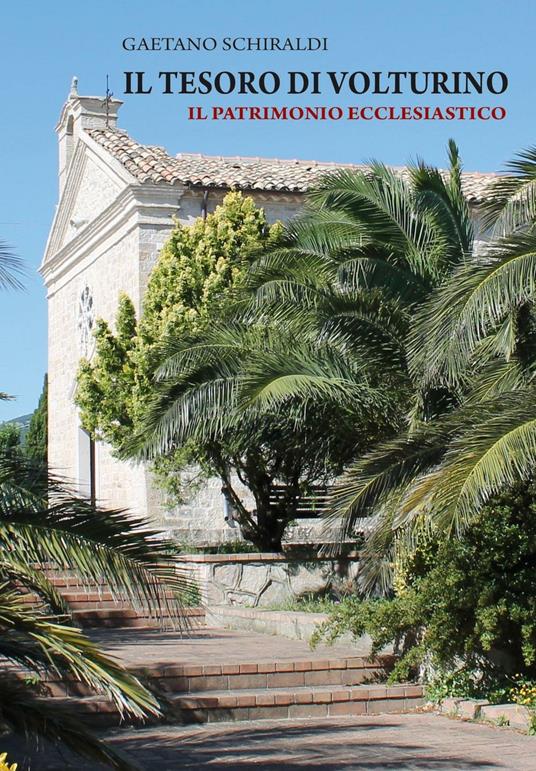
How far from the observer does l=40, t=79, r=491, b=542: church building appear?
22609 millimetres

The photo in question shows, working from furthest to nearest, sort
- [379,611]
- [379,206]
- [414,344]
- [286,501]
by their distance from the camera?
[286,501], [379,206], [414,344], [379,611]

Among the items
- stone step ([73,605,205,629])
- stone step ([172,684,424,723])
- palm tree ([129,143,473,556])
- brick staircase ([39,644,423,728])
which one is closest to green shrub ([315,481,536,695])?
stone step ([172,684,424,723])

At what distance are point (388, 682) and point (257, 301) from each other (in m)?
4.52

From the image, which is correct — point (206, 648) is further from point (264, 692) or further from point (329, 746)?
point (329, 746)

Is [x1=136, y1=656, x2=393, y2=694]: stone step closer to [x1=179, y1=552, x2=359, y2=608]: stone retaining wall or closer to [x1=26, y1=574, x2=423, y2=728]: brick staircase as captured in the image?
[x1=26, y1=574, x2=423, y2=728]: brick staircase

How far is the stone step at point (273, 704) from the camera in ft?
30.1

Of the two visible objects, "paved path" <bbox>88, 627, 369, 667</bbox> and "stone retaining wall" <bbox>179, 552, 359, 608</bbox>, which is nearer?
"paved path" <bbox>88, 627, 369, 667</bbox>

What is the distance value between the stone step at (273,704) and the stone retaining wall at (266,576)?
433 centimetres

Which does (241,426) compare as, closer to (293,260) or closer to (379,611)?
(293,260)

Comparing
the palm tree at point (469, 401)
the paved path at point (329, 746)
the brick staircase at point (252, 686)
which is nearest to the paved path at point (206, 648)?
the brick staircase at point (252, 686)

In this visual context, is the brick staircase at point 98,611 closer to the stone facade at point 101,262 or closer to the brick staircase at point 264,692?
the stone facade at point 101,262

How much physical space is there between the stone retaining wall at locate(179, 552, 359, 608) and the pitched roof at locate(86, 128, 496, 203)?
9012 millimetres

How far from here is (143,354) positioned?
18.4m

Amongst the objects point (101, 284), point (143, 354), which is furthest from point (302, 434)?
point (101, 284)
